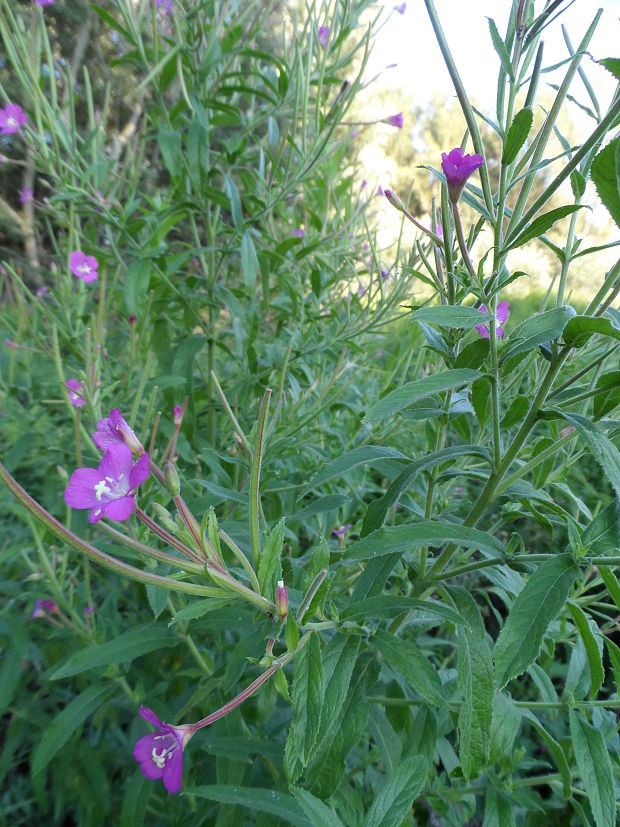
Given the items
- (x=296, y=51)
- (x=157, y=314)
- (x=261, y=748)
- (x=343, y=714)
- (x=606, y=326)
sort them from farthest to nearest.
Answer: (x=157, y=314) → (x=296, y=51) → (x=261, y=748) → (x=343, y=714) → (x=606, y=326)

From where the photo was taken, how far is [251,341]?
5.02ft

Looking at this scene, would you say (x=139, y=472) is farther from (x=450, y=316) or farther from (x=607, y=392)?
(x=607, y=392)

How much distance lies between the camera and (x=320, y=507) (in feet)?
3.10

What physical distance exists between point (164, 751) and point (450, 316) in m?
0.73

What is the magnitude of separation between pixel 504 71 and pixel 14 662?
151 cm

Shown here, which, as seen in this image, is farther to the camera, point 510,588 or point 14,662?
point 14,662

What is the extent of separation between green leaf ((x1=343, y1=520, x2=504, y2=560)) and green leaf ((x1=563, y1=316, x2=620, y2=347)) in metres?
0.26

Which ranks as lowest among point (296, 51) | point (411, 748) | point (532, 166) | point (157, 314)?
point (411, 748)

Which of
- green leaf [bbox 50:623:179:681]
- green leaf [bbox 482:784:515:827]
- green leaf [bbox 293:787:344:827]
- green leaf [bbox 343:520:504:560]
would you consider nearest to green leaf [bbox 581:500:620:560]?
green leaf [bbox 343:520:504:560]

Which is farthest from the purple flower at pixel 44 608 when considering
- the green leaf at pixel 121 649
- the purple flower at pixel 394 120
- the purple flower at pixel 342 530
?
the purple flower at pixel 394 120

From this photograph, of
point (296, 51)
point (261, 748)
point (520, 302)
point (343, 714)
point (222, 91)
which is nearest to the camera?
point (343, 714)

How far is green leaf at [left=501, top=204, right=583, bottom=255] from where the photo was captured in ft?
1.92

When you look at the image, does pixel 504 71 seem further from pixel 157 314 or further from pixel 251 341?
pixel 157 314

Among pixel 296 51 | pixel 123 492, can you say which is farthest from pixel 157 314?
pixel 123 492
